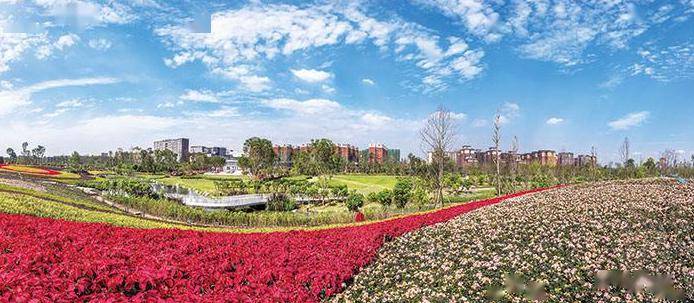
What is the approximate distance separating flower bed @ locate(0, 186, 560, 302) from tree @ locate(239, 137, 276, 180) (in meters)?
76.1

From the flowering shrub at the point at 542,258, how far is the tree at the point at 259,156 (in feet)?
250

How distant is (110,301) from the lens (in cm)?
444

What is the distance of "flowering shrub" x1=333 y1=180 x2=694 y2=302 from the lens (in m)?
6.33

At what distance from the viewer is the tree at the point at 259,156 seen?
8525 cm

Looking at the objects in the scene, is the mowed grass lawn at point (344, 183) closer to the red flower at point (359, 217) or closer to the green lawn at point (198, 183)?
the green lawn at point (198, 183)

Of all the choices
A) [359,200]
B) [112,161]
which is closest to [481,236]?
[359,200]

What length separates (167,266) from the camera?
5883mm

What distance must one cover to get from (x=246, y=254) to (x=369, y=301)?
2522 mm

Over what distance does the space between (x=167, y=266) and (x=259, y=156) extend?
81.4 m

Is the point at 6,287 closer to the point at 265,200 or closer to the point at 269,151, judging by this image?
the point at 265,200

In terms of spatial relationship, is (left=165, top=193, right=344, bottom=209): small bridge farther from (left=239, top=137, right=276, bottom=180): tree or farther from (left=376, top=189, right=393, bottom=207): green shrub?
(left=239, top=137, right=276, bottom=180): tree

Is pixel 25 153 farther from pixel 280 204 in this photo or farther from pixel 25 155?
pixel 280 204

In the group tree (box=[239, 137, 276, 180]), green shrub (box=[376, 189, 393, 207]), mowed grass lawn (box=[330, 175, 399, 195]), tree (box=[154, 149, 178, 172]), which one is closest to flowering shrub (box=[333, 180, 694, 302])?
green shrub (box=[376, 189, 393, 207])

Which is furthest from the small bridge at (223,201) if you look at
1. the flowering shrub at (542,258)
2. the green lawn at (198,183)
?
the flowering shrub at (542,258)
